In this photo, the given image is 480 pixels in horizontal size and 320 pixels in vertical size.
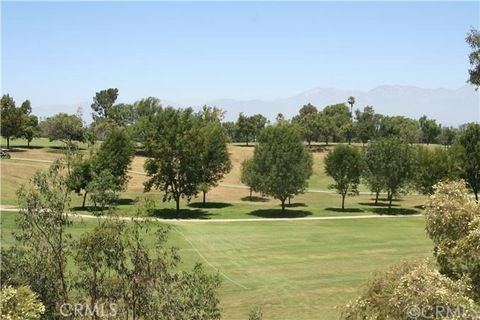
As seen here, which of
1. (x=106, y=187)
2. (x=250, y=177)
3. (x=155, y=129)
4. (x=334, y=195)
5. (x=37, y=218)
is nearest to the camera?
(x=37, y=218)

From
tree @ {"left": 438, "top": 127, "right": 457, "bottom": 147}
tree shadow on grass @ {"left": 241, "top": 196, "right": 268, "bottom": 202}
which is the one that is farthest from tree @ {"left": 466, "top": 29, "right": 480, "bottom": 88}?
tree @ {"left": 438, "top": 127, "right": 457, "bottom": 147}

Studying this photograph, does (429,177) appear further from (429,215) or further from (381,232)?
(429,215)

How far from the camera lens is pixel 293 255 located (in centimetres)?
4172

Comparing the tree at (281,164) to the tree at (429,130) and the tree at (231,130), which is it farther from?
the tree at (429,130)

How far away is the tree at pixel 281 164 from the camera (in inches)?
2638

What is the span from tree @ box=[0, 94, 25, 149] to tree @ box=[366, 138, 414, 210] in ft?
233

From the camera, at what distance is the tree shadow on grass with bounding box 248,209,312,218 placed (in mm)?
65125

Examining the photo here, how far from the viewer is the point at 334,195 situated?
294 ft

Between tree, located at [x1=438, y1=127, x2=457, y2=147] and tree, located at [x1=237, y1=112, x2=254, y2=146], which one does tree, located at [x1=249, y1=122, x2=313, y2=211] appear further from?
tree, located at [x1=438, y1=127, x2=457, y2=147]

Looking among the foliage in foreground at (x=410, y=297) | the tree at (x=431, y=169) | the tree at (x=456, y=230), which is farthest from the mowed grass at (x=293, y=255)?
the tree at (x=431, y=169)

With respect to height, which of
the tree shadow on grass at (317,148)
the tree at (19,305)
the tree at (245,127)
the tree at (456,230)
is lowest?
the tree at (19,305)

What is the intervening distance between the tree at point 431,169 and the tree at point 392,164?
1.45 metres

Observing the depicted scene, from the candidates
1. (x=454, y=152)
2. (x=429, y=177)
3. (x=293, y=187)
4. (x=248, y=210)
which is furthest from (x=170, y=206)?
(x=454, y=152)

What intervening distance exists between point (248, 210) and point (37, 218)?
183 feet
